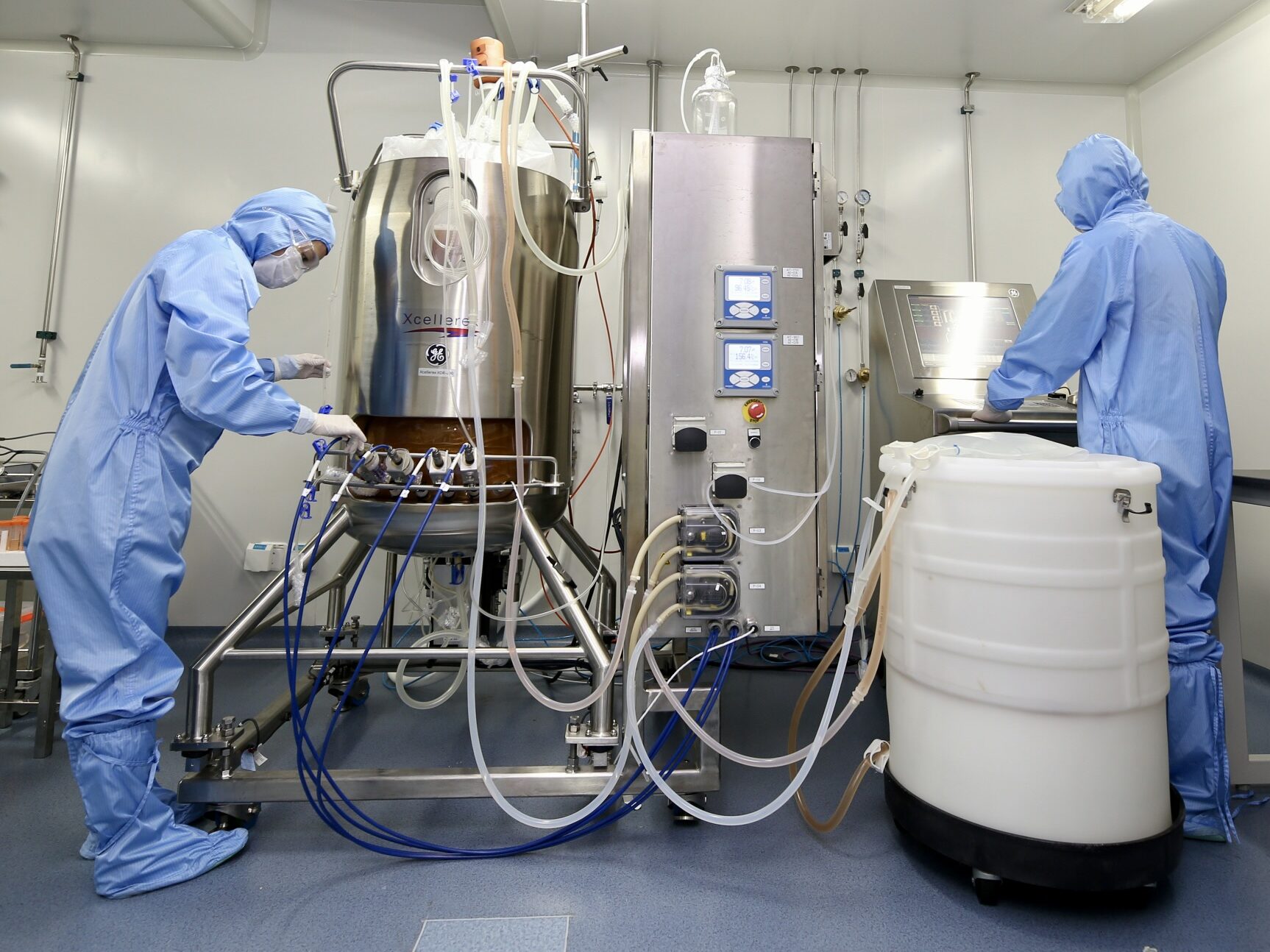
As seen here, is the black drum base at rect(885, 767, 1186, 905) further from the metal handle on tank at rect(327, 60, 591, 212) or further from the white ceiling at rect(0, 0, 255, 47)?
the white ceiling at rect(0, 0, 255, 47)

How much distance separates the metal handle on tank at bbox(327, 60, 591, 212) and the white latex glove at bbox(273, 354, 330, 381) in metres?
0.46

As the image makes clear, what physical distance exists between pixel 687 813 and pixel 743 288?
3.61 ft

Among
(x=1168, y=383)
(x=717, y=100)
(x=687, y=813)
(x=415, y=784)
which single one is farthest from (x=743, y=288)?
(x=415, y=784)

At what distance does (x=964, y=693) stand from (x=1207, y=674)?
25.6 inches

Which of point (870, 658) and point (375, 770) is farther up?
point (870, 658)

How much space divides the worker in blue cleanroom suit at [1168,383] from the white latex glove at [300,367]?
1.60 meters

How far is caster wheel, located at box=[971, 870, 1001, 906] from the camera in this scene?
1.04 metres

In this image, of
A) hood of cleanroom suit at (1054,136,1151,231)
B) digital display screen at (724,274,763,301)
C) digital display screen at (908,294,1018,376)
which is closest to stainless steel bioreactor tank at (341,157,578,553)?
digital display screen at (724,274,763,301)

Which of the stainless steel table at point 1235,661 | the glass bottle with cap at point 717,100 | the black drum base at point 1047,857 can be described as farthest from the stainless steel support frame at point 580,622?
the stainless steel table at point 1235,661

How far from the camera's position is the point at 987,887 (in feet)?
3.43

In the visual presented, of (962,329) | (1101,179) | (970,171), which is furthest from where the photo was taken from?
(970,171)

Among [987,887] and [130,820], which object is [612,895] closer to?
[987,887]

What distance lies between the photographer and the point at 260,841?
4.07ft

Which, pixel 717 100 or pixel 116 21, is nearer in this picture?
pixel 717 100
